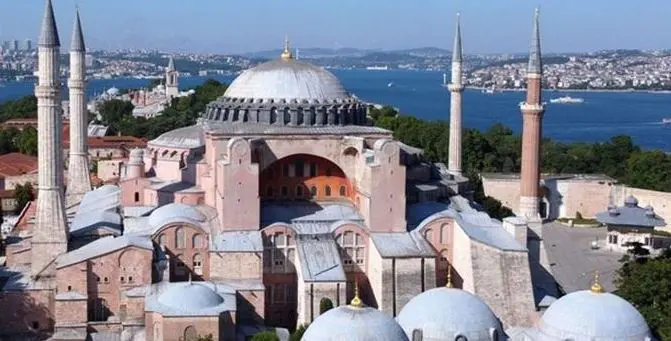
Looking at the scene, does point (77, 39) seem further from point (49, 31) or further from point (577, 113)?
point (577, 113)

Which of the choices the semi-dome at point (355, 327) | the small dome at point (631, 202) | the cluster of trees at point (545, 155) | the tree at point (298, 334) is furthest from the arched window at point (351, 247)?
the cluster of trees at point (545, 155)

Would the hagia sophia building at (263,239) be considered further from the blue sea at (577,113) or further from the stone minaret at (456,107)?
the blue sea at (577,113)

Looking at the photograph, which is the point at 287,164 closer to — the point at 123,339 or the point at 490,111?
the point at 123,339

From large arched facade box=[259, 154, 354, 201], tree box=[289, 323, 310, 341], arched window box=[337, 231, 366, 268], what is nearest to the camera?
tree box=[289, 323, 310, 341]

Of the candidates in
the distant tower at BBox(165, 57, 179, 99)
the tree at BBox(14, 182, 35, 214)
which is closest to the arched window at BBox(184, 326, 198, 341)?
the tree at BBox(14, 182, 35, 214)

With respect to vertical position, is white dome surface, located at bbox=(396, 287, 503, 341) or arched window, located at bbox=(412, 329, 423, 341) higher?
white dome surface, located at bbox=(396, 287, 503, 341)

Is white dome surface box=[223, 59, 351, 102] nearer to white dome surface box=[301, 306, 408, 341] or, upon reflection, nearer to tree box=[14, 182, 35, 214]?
white dome surface box=[301, 306, 408, 341]
